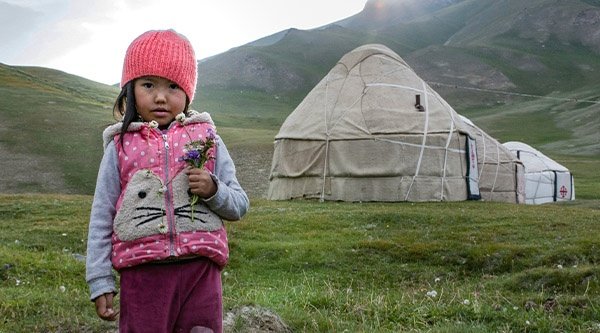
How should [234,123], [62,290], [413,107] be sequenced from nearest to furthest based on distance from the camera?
[62,290]
[413,107]
[234,123]

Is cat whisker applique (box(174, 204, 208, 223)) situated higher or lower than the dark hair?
lower

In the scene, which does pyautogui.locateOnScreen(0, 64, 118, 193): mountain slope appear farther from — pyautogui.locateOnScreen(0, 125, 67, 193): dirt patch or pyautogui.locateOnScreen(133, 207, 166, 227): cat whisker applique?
pyautogui.locateOnScreen(133, 207, 166, 227): cat whisker applique

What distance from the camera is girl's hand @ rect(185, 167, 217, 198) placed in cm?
309

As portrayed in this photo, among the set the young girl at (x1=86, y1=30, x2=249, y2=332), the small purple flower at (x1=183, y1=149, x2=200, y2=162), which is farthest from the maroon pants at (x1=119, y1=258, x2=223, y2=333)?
the small purple flower at (x1=183, y1=149, x2=200, y2=162)

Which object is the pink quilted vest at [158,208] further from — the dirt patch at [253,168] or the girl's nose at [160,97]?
the dirt patch at [253,168]

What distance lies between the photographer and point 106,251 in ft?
10.3

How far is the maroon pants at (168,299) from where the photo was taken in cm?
303

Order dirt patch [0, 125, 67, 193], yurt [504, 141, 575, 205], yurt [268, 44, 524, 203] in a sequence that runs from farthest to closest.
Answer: dirt patch [0, 125, 67, 193] < yurt [504, 141, 575, 205] < yurt [268, 44, 524, 203]

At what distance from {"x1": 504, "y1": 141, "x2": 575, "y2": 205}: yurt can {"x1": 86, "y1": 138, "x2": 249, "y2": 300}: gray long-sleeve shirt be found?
95.7 ft

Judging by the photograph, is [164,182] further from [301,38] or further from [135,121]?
[301,38]

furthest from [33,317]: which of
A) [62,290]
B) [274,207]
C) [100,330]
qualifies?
[274,207]

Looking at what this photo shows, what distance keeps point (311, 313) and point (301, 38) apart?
181 meters

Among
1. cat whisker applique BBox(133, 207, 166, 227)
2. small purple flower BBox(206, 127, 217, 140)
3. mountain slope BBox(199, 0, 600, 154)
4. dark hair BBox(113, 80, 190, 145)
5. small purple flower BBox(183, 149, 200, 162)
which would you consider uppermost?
mountain slope BBox(199, 0, 600, 154)

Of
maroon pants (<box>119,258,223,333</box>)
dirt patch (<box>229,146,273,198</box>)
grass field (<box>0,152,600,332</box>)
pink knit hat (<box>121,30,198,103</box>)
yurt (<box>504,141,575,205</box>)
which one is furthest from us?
dirt patch (<box>229,146,273,198</box>)
